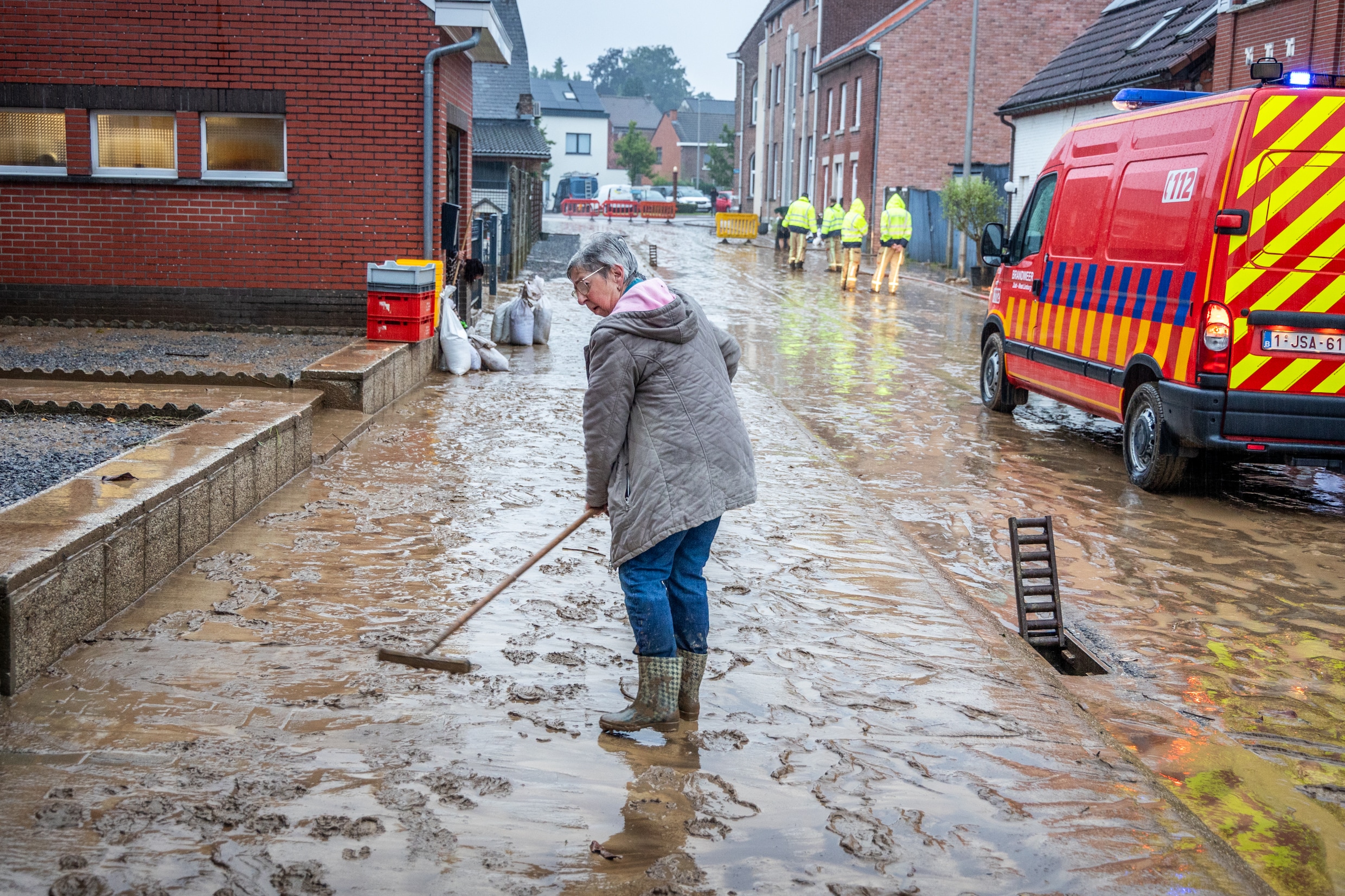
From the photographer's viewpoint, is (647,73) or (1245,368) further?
(647,73)

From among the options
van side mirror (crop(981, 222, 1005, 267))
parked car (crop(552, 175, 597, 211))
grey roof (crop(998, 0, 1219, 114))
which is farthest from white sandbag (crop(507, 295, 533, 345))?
parked car (crop(552, 175, 597, 211))

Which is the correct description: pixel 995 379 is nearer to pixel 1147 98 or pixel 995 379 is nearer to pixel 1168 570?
pixel 1147 98

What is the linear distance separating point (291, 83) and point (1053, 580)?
10.3 m

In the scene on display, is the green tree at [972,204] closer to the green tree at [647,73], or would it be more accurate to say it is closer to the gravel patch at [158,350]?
the gravel patch at [158,350]

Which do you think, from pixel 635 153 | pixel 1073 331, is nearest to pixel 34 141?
pixel 1073 331

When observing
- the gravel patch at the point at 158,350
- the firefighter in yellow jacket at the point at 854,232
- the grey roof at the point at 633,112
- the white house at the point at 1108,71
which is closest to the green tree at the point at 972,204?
the white house at the point at 1108,71

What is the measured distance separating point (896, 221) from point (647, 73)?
510 feet

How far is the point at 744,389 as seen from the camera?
12531mm

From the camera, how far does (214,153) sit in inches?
540

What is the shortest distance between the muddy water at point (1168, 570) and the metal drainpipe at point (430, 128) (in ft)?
12.4

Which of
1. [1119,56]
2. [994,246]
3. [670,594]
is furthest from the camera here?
[1119,56]

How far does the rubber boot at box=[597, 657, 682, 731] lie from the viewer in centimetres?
443

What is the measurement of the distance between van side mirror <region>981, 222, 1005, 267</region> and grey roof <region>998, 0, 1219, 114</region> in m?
11.1

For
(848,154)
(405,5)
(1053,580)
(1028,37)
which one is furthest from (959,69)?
(1053,580)
